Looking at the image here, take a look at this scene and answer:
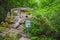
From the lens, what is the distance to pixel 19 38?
10953mm

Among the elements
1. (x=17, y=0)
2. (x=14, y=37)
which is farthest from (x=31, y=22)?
(x=17, y=0)

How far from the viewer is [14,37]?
1080 centimetres

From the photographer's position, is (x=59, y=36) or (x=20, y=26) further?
(x=20, y=26)

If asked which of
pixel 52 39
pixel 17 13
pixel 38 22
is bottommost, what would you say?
pixel 52 39

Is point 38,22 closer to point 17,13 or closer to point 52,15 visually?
point 52,15

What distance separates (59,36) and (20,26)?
3.33m

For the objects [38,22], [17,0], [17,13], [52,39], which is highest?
[17,0]

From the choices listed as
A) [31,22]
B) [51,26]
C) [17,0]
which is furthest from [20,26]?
[17,0]

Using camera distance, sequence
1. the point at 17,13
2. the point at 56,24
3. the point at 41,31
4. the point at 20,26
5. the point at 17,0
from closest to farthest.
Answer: the point at 56,24 < the point at 41,31 < the point at 20,26 < the point at 17,13 < the point at 17,0

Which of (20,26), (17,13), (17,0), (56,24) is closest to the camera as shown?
(56,24)

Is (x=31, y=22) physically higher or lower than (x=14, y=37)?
higher

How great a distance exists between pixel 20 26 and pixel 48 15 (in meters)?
2.50

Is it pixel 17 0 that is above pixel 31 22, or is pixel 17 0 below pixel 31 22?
above

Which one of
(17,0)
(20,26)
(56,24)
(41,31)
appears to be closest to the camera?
(56,24)
